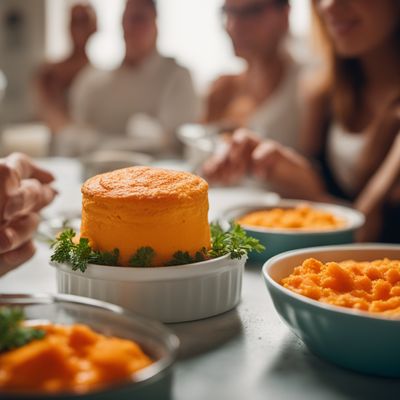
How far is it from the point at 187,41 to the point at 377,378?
15.3 feet

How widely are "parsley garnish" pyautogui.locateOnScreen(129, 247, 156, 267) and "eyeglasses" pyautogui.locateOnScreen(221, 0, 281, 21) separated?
2.04 m

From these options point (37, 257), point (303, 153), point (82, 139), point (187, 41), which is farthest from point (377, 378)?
point (187, 41)

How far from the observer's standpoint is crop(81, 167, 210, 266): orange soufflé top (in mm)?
799

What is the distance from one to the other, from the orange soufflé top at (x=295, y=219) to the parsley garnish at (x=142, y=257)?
1.61 ft

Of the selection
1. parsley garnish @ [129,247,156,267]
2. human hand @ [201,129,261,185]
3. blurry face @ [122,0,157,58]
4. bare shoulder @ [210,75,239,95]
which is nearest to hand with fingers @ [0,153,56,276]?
parsley garnish @ [129,247,156,267]

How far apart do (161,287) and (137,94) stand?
3.04 metres

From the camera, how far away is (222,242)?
89 centimetres

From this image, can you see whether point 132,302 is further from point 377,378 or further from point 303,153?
point 303,153

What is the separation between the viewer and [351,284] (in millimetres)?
791

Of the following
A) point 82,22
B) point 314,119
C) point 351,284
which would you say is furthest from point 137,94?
point 351,284

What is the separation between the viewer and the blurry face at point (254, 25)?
2.61 metres

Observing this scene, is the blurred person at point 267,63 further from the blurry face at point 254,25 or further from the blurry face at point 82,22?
the blurry face at point 82,22

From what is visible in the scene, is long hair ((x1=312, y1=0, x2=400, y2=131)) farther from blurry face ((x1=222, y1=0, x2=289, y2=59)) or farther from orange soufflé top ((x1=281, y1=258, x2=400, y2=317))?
orange soufflé top ((x1=281, y1=258, x2=400, y2=317))

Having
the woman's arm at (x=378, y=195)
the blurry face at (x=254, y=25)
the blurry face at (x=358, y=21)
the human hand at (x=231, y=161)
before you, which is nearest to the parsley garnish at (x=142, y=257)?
the human hand at (x=231, y=161)
